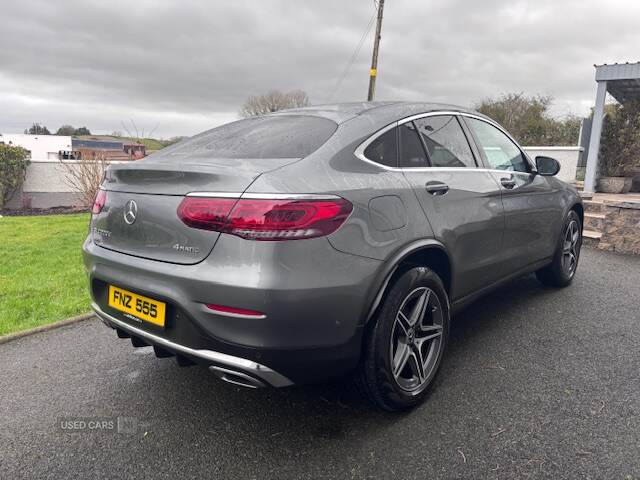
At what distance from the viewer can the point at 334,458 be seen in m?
2.04

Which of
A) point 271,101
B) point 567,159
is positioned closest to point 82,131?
point 271,101

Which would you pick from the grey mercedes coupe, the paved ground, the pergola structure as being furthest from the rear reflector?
the pergola structure

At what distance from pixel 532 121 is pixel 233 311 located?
22.8 meters

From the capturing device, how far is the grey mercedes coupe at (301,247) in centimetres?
183

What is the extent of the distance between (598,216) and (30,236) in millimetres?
8919

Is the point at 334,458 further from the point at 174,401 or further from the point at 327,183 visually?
the point at 327,183

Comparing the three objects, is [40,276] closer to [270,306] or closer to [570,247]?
[270,306]

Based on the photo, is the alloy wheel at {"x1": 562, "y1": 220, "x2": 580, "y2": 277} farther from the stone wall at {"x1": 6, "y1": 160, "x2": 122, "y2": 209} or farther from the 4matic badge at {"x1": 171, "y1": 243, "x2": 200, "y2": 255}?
the stone wall at {"x1": 6, "y1": 160, "x2": 122, "y2": 209}

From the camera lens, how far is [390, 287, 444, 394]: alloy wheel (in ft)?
7.61

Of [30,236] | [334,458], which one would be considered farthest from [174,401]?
[30,236]

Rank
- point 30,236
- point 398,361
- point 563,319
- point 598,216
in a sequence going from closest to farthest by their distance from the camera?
point 398,361
point 563,319
point 598,216
point 30,236

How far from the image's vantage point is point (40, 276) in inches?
199

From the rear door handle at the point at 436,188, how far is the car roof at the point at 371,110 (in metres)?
0.41

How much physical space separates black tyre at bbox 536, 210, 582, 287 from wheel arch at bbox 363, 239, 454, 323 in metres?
2.06
